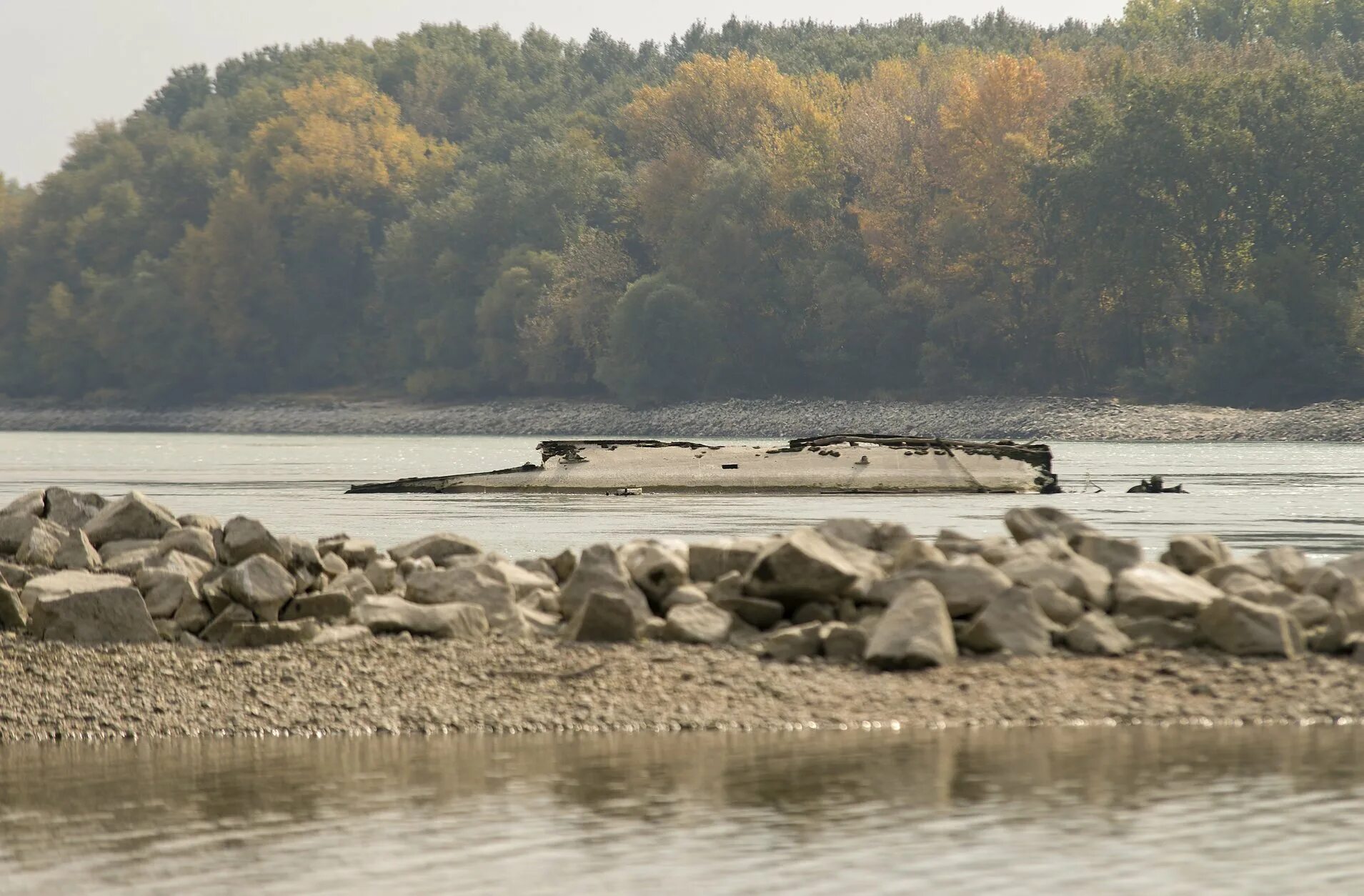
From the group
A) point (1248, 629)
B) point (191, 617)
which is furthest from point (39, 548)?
point (1248, 629)

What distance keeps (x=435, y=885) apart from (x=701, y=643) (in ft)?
22.9

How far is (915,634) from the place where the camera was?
15930 millimetres

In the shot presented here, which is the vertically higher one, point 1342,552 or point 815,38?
point 815,38

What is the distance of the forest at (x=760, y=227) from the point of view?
10469 cm

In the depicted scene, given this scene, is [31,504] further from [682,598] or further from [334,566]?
[682,598]

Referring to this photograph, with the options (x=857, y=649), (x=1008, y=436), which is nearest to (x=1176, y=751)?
(x=857, y=649)

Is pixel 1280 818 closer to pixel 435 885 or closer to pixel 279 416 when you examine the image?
pixel 435 885

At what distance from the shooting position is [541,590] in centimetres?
1844

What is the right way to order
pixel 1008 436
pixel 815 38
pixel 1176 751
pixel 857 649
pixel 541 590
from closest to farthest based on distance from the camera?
pixel 1176 751
pixel 857 649
pixel 541 590
pixel 1008 436
pixel 815 38

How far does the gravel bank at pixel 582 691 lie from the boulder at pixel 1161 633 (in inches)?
6.9

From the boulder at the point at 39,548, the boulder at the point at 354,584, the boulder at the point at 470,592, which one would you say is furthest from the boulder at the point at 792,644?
the boulder at the point at 39,548

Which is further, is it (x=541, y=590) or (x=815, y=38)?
(x=815, y=38)

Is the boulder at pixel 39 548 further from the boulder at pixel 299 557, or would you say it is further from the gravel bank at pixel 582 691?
the gravel bank at pixel 582 691

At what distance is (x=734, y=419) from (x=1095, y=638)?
10232cm
